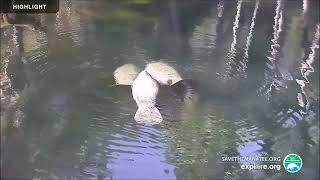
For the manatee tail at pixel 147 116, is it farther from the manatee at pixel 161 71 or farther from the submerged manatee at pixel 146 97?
the manatee at pixel 161 71

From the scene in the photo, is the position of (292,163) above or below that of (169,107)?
below

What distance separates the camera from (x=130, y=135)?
1.56m

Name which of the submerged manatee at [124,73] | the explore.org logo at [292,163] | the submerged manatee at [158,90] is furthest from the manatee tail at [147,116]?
the explore.org logo at [292,163]

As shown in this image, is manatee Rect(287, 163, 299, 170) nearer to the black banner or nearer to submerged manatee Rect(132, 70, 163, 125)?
submerged manatee Rect(132, 70, 163, 125)

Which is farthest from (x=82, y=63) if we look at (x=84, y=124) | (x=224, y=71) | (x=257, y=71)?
(x=257, y=71)

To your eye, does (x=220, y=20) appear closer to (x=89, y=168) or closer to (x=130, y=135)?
(x=130, y=135)

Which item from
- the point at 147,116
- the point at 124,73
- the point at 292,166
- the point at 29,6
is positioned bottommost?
the point at 292,166

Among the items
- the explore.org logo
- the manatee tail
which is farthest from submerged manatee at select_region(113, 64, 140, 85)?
the explore.org logo

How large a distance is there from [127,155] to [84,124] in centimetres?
18

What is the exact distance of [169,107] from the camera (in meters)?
1.58

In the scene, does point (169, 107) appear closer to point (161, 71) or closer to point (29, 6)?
point (161, 71)

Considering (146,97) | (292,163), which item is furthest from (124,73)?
(292,163)

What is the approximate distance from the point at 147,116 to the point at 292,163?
1.69 feet

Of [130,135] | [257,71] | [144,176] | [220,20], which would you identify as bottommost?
[144,176]
